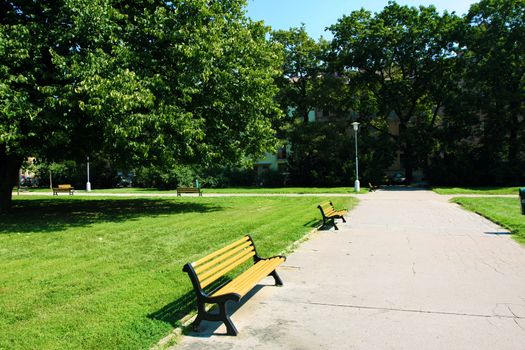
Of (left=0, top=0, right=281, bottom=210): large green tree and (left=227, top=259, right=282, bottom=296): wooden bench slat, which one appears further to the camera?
(left=0, top=0, right=281, bottom=210): large green tree

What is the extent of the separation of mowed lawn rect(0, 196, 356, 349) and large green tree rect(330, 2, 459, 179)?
27.0 metres

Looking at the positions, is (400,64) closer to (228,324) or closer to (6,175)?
(6,175)

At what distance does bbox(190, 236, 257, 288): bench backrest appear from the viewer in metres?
4.72

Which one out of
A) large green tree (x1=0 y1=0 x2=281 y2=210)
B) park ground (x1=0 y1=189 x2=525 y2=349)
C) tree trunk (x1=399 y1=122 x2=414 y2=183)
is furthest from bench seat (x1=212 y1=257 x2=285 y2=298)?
tree trunk (x1=399 y1=122 x2=414 y2=183)

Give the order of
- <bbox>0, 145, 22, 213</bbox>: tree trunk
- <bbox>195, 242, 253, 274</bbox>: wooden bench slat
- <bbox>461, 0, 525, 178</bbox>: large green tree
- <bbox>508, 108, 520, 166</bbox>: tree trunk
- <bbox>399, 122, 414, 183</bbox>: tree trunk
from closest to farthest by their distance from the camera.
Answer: <bbox>195, 242, 253, 274</bbox>: wooden bench slat < <bbox>0, 145, 22, 213</bbox>: tree trunk < <bbox>461, 0, 525, 178</bbox>: large green tree < <bbox>508, 108, 520, 166</bbox>: tree trunk < <bbox>399, 122, 414, 183</bbox>: tree trunk

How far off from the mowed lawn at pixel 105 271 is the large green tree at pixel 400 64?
27.0 metres

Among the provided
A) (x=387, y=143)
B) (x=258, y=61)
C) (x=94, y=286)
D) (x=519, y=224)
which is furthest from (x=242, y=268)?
(x=387, y=143)

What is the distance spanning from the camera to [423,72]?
36438 mm

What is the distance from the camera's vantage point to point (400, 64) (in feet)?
123

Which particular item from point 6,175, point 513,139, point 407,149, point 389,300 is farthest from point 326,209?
point 513,139

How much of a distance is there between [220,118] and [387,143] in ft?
→ 84.2

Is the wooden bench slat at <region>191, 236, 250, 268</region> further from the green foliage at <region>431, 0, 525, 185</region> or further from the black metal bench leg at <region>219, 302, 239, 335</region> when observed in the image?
the green foliage at <region>431, 0, 525, 185</region>

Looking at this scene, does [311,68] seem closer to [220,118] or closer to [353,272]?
[220,118]

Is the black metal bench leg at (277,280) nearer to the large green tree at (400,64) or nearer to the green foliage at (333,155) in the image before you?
the green foliage at (333,155)
